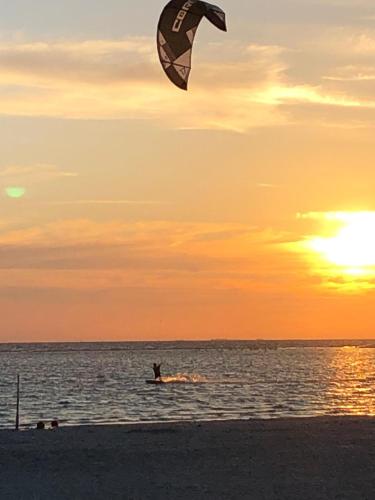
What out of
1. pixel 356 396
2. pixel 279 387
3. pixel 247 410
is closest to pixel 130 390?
pixel 279 387

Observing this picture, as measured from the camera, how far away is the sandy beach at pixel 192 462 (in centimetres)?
1295

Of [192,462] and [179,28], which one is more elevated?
[179,28]

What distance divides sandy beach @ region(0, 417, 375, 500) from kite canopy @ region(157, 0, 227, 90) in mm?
5230

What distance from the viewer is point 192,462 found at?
50.5ft

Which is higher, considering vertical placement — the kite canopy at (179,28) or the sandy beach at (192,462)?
the kite canopy at (179,28)

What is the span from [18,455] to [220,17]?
8.21m

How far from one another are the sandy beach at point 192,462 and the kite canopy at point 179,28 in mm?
5230

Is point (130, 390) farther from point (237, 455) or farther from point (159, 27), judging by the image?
point (159, 27)

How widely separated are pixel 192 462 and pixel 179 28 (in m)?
6.76

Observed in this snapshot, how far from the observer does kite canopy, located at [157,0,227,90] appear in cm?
1188

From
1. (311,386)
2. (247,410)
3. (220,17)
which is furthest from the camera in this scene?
(311,386)

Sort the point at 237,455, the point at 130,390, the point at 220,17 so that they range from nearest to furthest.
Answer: the point at 220,17 → the point at 237,455 → the point at 130,390

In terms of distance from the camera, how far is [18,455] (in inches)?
645

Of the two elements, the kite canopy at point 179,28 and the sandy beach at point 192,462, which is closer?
the kite canopy at point 179,28
